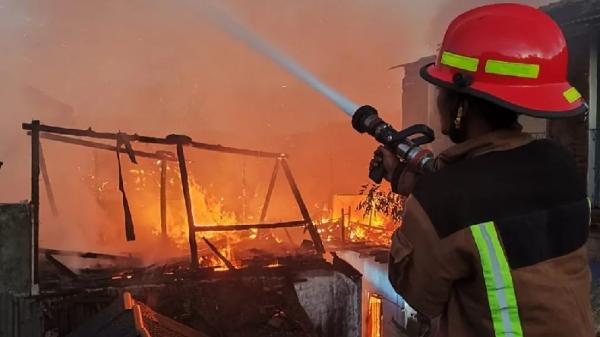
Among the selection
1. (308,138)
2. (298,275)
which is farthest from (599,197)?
(308,138)

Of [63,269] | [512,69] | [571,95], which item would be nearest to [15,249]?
[63,269]

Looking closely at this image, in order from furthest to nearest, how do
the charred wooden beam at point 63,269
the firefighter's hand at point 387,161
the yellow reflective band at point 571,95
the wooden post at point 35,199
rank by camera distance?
the charred wooden beam at point 63,269 < the wooden post at point 35,199 < the firefighter's hand at point 387,161 < the yellow reflective band at point 571,95

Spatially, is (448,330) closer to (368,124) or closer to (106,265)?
(368,124)

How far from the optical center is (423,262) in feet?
4.99

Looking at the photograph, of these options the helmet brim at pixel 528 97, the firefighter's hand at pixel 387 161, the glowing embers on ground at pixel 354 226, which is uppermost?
the helmet brim at pixel 528 97

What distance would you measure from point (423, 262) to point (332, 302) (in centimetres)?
412

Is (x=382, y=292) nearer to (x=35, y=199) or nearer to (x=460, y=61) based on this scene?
(x=35, y=199)

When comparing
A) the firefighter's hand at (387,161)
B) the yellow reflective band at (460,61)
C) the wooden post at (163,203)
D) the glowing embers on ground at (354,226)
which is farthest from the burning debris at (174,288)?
the glowing embers on ground at (354,226)

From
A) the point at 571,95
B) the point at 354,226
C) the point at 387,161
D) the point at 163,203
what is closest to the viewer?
the point at 571,95

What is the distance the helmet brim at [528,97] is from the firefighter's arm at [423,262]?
43cm

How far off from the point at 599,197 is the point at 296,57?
11131 millimetres

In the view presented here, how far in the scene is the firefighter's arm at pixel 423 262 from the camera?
58.6 inches

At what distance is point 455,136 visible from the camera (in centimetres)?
174

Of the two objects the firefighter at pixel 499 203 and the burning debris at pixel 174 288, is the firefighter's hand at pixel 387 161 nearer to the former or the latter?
the firefighter at pixel 499 203
